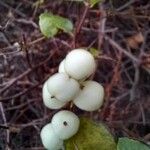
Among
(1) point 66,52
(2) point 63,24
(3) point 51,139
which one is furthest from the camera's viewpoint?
(1) point 66,52

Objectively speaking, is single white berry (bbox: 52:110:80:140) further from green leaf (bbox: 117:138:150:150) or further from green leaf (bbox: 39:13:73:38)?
green leaf (bbox: 39:13:73:38)

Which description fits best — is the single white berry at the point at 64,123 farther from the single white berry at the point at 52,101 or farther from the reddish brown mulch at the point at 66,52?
the reddish brown mulch at the point at 66,52

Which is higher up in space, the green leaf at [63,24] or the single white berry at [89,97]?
the green leaf at [63,24]

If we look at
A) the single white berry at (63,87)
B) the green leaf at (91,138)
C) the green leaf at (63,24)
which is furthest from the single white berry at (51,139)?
the green leaf at (63,24)

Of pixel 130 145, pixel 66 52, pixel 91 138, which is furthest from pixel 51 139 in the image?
pixel 66 52

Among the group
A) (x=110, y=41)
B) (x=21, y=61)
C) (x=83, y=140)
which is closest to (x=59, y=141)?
(x=83, y=140)

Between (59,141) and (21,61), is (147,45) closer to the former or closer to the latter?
(21,61)

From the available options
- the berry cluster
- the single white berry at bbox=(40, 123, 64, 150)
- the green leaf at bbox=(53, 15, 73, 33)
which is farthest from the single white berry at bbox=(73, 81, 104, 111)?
the green leaf at bbox=(53, 15, 73, 33)

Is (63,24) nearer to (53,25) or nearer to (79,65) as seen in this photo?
(53,25)
